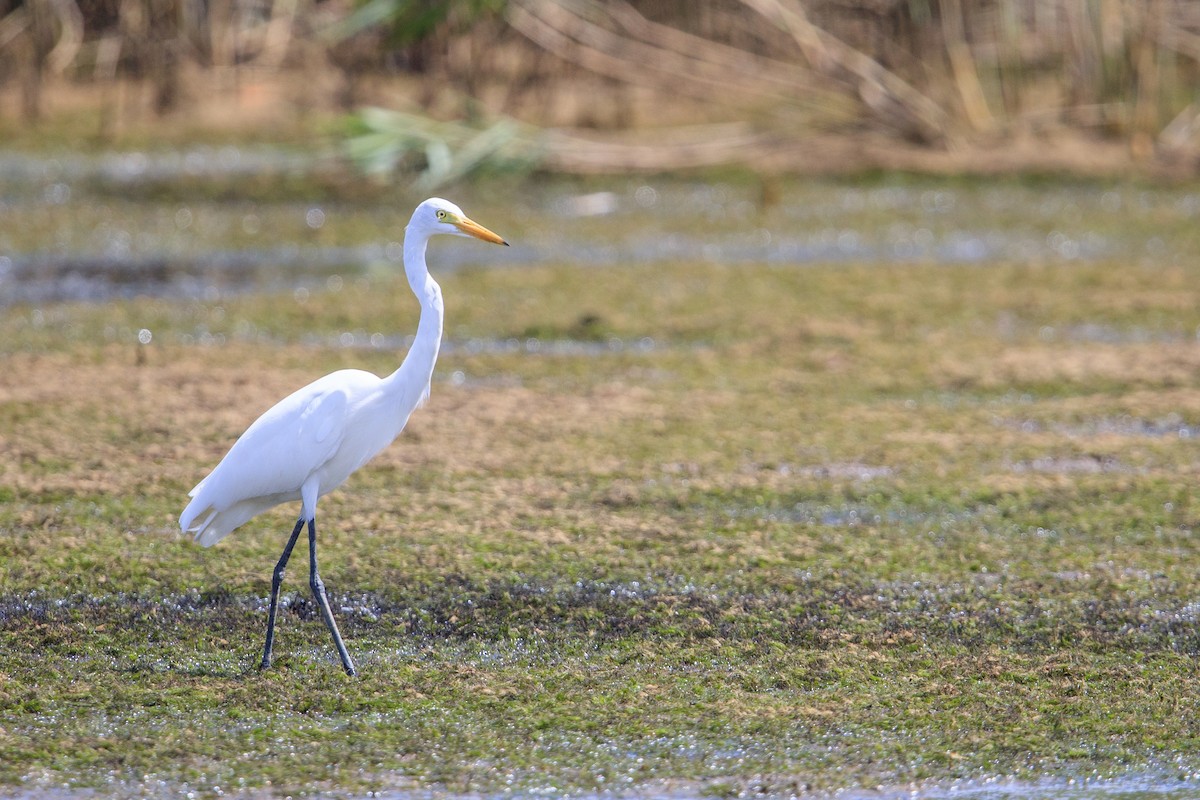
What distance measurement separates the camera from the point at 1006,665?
4.10 m

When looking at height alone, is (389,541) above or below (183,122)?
below

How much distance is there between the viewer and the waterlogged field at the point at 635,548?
11.9 feet

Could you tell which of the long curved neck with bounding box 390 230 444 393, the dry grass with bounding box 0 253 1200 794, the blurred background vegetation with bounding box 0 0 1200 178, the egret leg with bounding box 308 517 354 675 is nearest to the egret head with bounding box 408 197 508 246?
the long curved neck with bounding box 390 230 444 393

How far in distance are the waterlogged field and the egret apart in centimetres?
32

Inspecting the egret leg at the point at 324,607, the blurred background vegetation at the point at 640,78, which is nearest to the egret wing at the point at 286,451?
the egret leg at the point at 324,607

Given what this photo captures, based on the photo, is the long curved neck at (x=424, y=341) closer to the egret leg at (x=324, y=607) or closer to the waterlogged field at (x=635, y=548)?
the egret leg at (x=324, y=607)

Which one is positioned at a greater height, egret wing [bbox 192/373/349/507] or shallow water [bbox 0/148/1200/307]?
shallow water [bbox 0/148/1200/307]

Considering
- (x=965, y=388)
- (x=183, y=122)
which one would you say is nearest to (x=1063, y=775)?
(x=965, y=388)

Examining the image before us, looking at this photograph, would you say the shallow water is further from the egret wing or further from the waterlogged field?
the egret wing

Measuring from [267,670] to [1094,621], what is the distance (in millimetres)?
2351

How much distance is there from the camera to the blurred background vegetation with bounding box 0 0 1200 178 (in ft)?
38.9

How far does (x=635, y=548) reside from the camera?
4.92 metres

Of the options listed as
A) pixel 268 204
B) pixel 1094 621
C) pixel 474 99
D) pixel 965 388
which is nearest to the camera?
pixel 1094 621

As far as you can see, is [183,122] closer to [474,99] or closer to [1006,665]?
[474,99]
